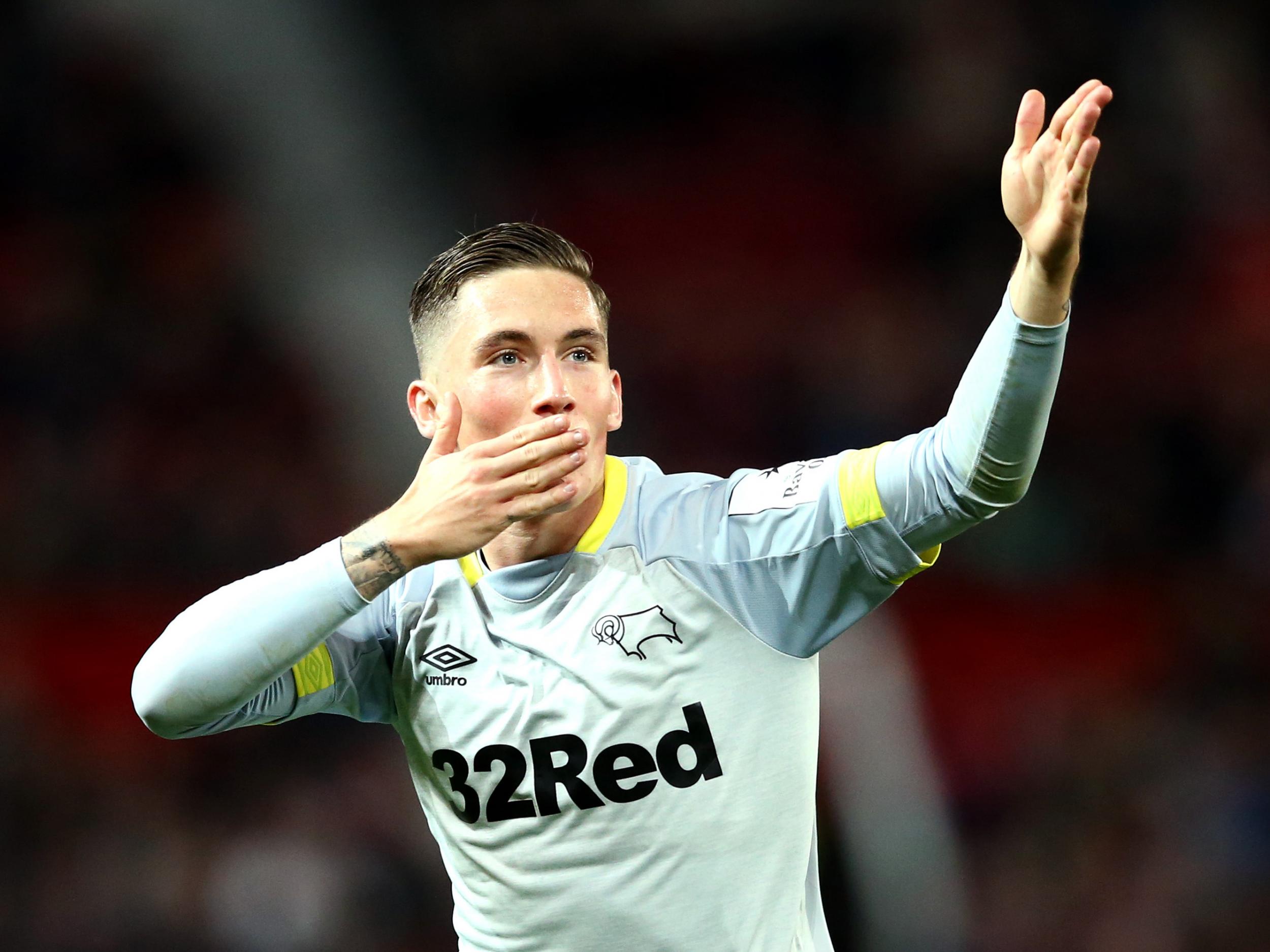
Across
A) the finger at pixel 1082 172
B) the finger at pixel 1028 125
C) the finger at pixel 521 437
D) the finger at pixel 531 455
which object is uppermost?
the finger at pixel 1028 125

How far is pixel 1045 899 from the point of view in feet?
16.3

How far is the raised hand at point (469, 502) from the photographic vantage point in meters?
1.98

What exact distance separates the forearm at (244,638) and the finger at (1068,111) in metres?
1.27

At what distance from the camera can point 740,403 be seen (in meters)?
6.46

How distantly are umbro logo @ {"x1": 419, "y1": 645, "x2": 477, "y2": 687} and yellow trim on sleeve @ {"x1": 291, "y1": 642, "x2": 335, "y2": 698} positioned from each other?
173 mm

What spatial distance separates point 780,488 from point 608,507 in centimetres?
35

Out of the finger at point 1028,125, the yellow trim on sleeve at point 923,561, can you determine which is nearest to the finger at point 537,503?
the yellow trim on sleeve at point 923,561

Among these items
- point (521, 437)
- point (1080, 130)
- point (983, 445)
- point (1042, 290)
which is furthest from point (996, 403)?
point (521, 437)

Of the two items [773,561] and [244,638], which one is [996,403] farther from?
[244,638]

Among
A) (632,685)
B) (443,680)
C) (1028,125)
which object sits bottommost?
(632,685)

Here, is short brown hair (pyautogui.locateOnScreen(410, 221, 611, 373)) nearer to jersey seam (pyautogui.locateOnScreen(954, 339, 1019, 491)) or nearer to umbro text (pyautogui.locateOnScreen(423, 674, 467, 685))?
umbro text (pyautogui.locateOnScreen(423, 674, 467, 685))

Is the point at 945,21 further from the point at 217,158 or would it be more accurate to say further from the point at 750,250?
the point at 217,158

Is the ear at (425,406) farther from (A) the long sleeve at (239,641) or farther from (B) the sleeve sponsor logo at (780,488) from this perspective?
(B) the sleeve sponsor logo at (780,488)

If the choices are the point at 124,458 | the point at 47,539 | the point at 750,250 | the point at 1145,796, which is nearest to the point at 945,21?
the point at 750,250
